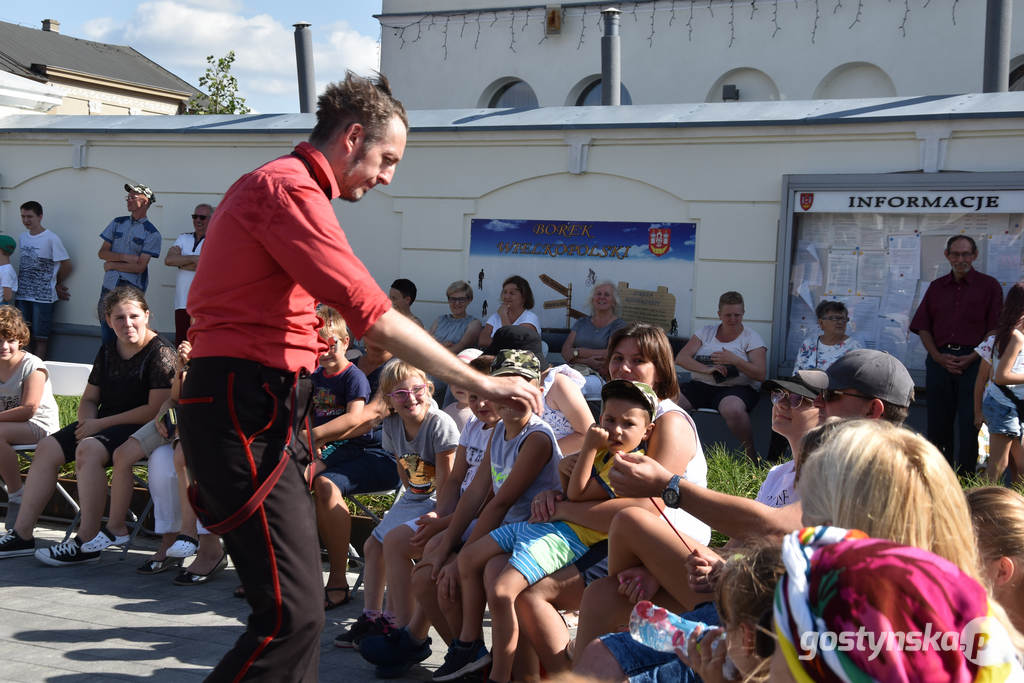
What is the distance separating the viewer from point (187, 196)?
12.0m

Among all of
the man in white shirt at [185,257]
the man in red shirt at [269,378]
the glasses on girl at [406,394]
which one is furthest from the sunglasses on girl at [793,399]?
the man in white shirt at [185,257]

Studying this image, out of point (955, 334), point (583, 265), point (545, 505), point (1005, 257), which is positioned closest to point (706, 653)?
point (545, 505)

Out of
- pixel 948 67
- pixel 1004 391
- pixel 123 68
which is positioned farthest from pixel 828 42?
pixel 123 68

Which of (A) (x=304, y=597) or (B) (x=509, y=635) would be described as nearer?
(A) (x=304, y=597)

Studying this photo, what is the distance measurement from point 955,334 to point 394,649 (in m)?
5.21

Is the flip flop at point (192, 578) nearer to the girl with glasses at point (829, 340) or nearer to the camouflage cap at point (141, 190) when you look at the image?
the girl with glasses at point (829, 340)

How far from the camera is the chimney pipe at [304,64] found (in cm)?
1450

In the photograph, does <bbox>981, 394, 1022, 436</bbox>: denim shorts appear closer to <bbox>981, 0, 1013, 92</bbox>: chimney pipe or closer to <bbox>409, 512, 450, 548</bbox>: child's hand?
<bbox>409, 512, 450, 548</bbox>: child's hand

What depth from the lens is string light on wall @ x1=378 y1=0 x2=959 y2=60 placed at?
56.4 ft

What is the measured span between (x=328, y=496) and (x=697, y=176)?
5.14 meters

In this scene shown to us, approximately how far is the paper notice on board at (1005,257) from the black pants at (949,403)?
762mm

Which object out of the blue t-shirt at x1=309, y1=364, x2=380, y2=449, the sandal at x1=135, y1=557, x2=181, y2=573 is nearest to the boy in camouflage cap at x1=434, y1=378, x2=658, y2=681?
the blue t-shirt at x1=309, y1=364, x2=380, y2=449

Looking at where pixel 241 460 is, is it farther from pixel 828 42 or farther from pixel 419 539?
pixel 828 42

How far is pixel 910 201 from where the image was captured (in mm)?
8359
